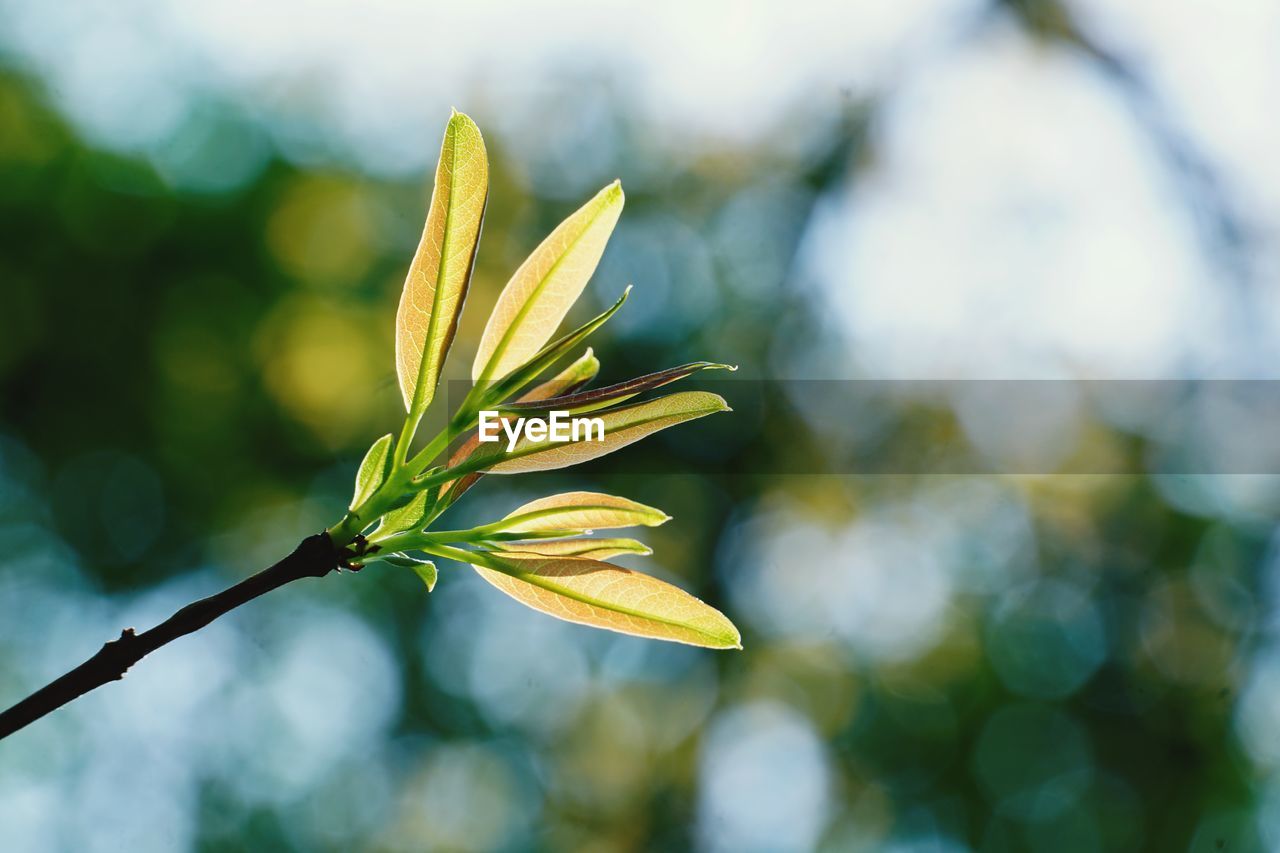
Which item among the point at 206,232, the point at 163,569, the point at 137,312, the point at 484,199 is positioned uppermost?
the point at 206,232

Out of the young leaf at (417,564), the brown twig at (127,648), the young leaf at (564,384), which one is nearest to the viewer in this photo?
the brown twig at (127,648)

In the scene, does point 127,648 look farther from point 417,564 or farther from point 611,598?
point 611,598

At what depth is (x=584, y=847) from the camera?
18.0 feet

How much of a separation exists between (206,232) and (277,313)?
2.30 ft

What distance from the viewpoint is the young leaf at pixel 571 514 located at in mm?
814

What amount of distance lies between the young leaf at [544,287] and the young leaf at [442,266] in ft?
0.14

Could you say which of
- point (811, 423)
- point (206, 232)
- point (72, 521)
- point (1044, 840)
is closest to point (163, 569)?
point (72, 521)

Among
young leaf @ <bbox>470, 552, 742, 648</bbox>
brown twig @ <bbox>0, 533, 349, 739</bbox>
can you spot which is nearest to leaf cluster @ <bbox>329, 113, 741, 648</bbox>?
young leaf @ <bbox>470, 552, 742, 648</bbox>

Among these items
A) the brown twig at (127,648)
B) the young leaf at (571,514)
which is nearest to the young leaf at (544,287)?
the young leaf at (571,514)

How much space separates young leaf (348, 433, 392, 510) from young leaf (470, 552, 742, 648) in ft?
0.37

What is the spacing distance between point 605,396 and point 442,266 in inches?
8.0

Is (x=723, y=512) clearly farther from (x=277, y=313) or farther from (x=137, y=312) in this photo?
(x=137, y=312)

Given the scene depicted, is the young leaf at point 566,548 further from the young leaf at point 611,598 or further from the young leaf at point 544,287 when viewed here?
the young leaf at point 544,287

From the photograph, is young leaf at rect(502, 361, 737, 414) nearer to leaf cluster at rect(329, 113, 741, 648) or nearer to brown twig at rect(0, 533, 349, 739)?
leaf cluster at rect(329, 113, 741, 648)
